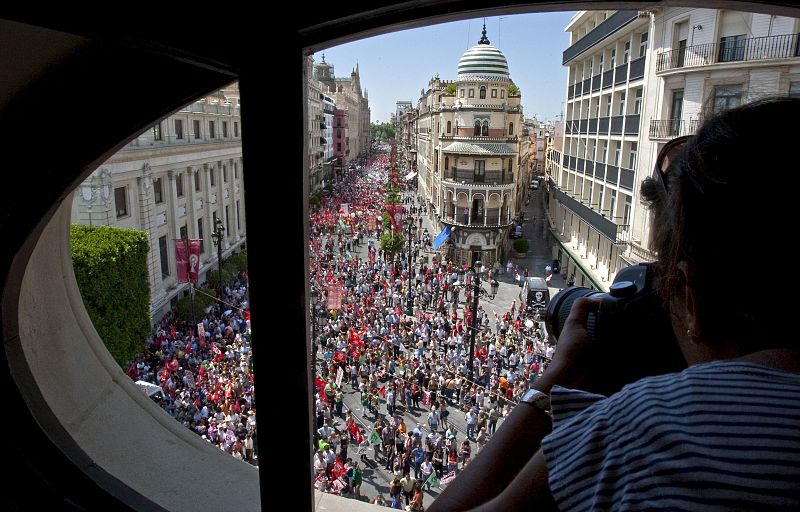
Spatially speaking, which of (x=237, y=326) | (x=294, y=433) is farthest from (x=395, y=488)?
(x=237, y=326)

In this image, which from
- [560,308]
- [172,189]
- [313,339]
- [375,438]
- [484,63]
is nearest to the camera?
[560,308]

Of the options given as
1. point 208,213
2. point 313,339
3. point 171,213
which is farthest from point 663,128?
point 208,213

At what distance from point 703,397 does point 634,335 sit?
0.33 m

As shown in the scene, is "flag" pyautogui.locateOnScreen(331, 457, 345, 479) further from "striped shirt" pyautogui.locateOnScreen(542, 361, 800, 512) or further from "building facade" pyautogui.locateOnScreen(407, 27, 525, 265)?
"building facade" pyautogui.locateOnScreen(407, 27, 525, 265)

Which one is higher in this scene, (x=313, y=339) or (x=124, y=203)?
(x=313, y=339)

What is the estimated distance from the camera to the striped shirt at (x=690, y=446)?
525mm

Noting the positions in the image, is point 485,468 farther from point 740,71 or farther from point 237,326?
point 237,326

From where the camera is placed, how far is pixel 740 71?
835 centimetres

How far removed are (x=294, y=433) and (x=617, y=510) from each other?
1073mm

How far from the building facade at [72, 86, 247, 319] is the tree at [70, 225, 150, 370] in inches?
59.3

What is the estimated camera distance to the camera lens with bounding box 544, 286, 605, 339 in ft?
3.52

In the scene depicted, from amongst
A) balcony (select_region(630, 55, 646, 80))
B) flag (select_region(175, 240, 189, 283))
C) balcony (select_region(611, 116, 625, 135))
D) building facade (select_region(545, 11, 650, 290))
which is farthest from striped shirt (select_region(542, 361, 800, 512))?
flag (select_region(175, 240, 189, 283))

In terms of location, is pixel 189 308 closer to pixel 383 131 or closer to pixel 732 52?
pixel 732 52

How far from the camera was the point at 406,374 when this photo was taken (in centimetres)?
1065
